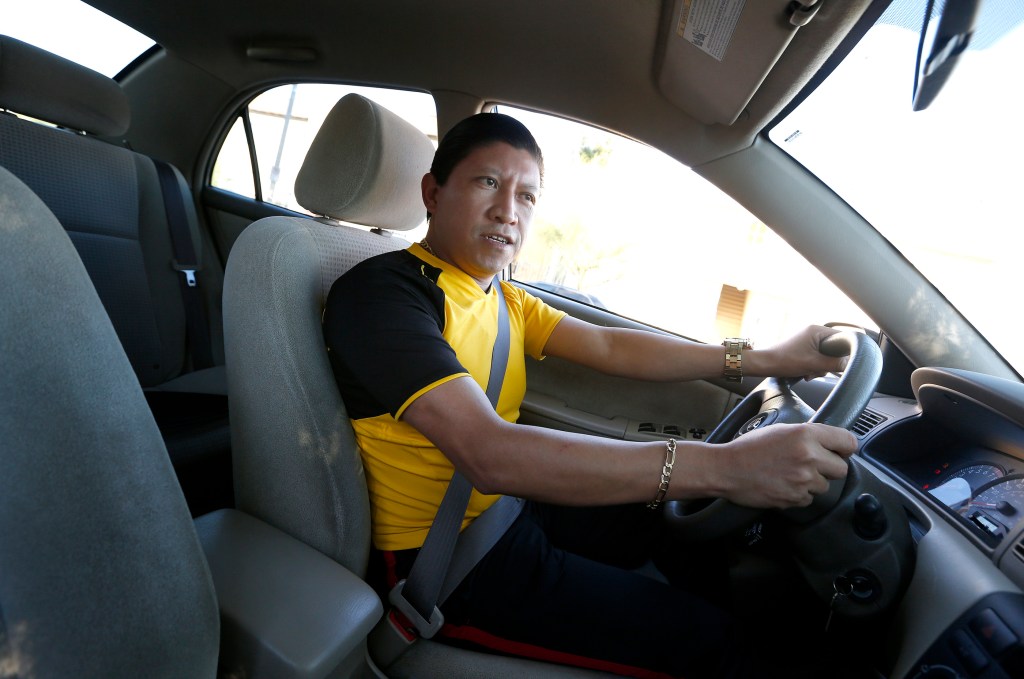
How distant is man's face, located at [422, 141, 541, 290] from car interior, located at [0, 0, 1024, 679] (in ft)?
0.60

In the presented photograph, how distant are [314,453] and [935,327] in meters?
1.35

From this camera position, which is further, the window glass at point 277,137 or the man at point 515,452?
the window glass at point 277,137

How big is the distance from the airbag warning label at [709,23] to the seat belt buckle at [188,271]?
1.97 m

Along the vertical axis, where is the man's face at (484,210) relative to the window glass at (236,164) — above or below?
above

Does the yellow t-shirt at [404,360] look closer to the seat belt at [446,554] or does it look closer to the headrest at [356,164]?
the seat belt at [446,554]

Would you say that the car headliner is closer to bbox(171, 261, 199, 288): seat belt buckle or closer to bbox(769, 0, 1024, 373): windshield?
bbox(769, 0, 1024, 373): windshield

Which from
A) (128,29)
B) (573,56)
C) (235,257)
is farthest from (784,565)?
(128,29)

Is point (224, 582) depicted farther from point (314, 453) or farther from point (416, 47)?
point (416, 47)

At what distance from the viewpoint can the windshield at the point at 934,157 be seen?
1168 millimetres

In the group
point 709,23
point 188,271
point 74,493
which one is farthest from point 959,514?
point 188,271

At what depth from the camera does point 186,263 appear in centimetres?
239

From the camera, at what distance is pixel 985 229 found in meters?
1.34

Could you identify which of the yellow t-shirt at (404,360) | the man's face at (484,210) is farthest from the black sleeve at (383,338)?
the man's face at (484,210)

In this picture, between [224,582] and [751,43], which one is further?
[751,43]
